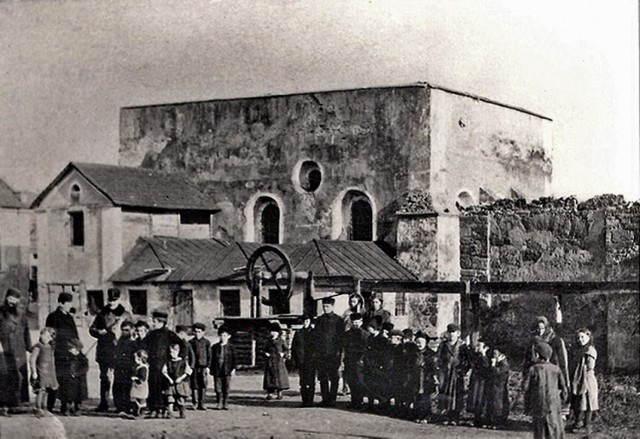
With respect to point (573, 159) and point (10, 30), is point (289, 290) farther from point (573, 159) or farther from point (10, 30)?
point (10, 30)

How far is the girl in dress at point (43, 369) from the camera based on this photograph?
321 inches

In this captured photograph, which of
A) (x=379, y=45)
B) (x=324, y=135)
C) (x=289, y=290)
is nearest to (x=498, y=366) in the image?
(x=289, y=290)

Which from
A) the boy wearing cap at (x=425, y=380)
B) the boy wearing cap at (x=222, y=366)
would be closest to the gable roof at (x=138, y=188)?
the boy wearing cap at (x=222, y=366)

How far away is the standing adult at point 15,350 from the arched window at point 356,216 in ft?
8.88

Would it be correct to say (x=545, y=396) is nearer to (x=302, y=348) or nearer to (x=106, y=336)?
(x=302, y=348)

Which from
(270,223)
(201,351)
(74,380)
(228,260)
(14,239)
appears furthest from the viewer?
(270,223)

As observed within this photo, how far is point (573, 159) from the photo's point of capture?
7738 mm

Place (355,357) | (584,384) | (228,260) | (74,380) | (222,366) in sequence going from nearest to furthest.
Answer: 1. (584,384)
2. (355,357)
3. (222,366)
4. (74,380)
5. (228,260)

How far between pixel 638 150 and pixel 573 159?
614 mm

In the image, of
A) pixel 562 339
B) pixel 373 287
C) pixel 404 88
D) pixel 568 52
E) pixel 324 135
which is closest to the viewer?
pixel 562 339

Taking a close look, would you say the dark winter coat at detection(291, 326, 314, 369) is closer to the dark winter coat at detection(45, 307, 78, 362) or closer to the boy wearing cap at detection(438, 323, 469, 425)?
the boy wearing cap at detection(438, 323, 469, 425)

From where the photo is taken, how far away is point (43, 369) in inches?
322

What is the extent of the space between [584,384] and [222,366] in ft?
8.16

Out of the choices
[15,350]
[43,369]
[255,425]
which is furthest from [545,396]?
[15,350]
